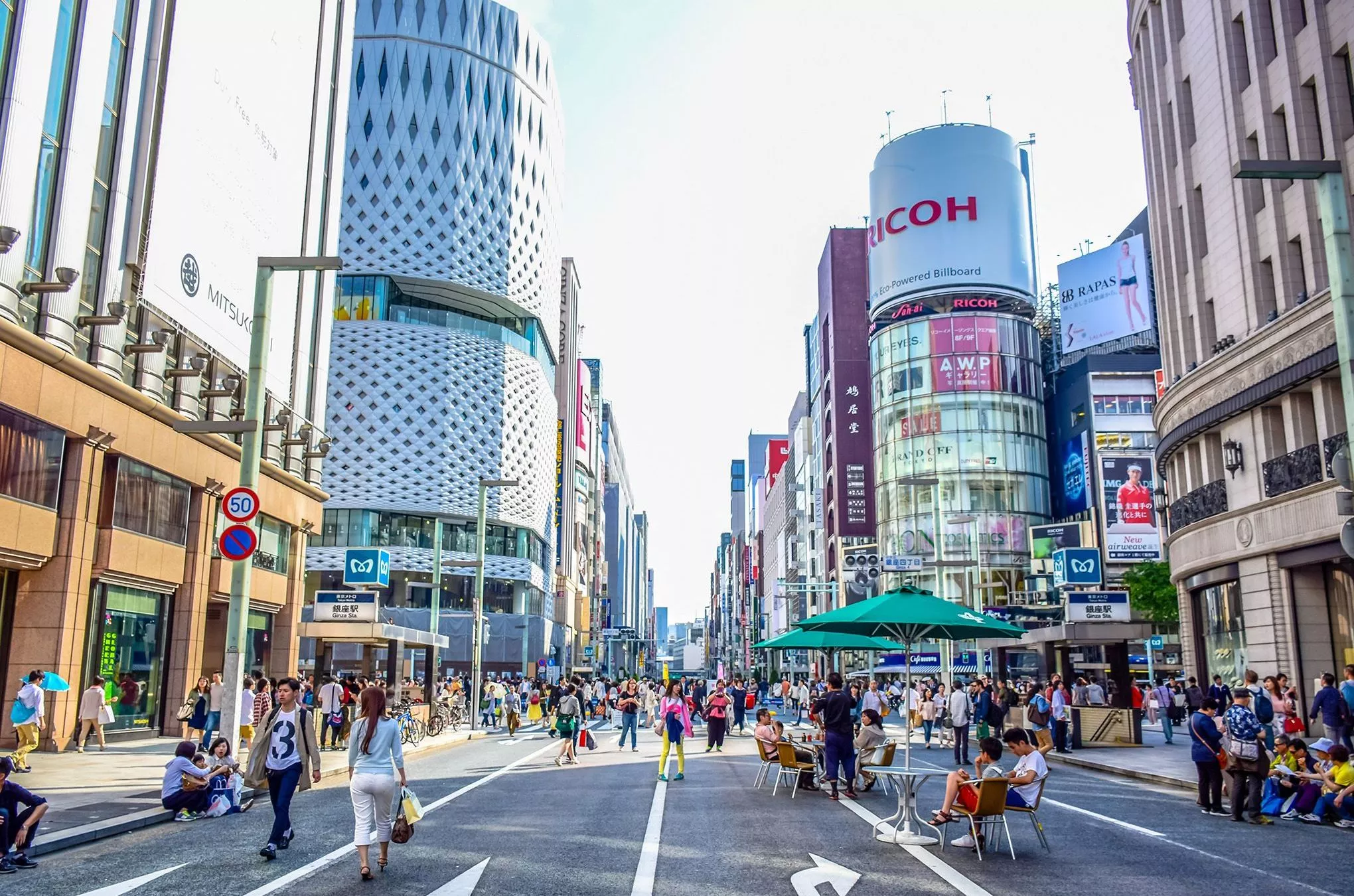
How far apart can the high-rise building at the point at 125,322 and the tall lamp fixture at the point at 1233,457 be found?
77.6ft

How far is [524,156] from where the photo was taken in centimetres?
8719

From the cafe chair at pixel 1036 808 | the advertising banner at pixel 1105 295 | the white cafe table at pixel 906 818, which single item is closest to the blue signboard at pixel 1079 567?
the white cafe table at pixel 906 818

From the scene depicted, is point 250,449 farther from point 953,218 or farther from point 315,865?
point 953,218

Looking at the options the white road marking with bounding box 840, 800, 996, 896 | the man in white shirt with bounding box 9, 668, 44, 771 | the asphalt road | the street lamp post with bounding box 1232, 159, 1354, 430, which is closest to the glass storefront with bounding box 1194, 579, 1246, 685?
the asphalt road

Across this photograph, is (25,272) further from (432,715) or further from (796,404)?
(796,404)

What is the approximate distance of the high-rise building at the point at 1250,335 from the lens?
24328 millimetres

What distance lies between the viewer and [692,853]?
11.1 meters

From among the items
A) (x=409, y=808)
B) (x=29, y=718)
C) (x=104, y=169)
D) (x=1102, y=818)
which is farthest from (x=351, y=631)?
(x=1102, y=818)

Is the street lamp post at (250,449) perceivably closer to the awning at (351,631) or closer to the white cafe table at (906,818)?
the white cafe table at (906,818)

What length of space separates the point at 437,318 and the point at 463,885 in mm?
76294

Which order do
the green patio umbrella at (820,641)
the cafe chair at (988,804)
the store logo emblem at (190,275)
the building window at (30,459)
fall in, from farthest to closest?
the green patio umbrella at (820,641) < the building window at (30,459) < the store logo emblem at (190,275) < the cafe chair at (988,804)

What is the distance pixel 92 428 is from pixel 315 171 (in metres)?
19.2

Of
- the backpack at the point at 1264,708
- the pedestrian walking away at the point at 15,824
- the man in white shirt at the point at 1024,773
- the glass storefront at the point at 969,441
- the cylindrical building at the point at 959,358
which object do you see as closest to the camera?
the pedestrian walking away at the point at 15,824

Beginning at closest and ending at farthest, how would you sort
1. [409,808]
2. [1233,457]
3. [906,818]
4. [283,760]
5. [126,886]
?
[126,886], [409,808], [283,760], [906,818], [1233,457]
